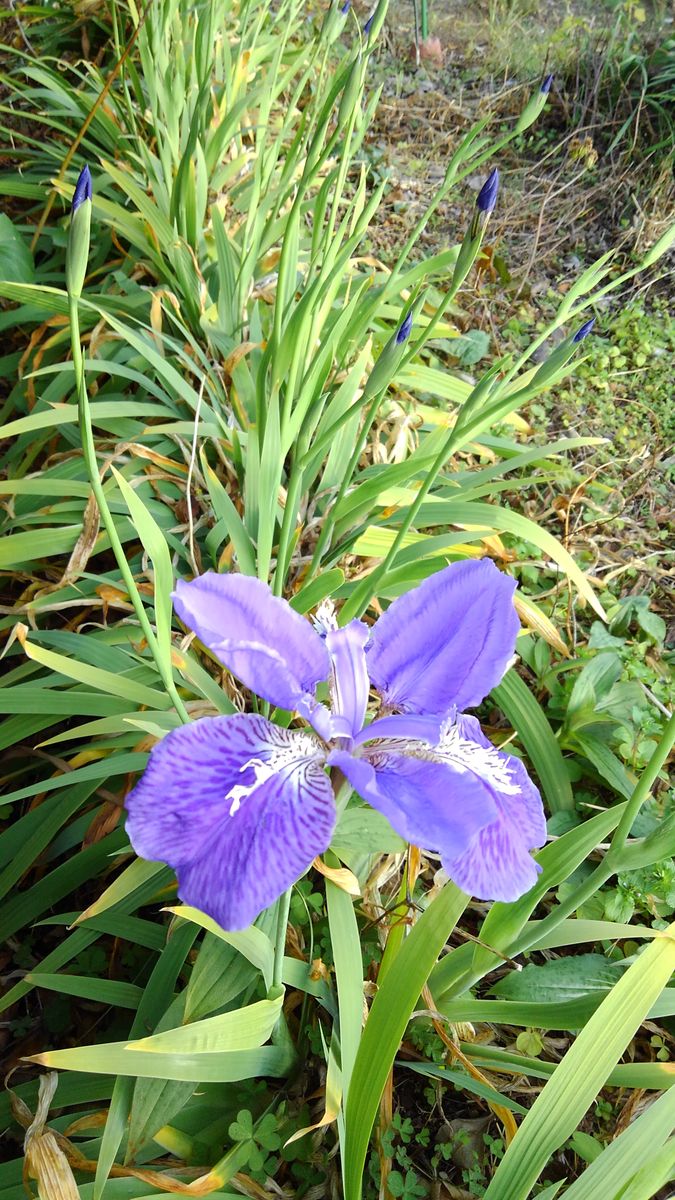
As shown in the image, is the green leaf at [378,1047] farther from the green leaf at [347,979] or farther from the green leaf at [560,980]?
the green leaf at [560,980]

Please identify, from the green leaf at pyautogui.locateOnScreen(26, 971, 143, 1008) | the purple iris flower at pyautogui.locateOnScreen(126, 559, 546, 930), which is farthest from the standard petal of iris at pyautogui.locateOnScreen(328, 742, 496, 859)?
the green leaf at pyautogui.locateOnScreen(26, 971, 143, 1008)

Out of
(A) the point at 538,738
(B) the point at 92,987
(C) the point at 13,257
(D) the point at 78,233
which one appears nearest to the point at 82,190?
(D) the point at 78,233

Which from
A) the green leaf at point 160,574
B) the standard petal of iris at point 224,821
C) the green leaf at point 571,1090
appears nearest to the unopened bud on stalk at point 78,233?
the green leaf at point 160,574

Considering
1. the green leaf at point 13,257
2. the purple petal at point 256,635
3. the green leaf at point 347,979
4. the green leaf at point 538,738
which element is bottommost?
the green leaf at point 538,738

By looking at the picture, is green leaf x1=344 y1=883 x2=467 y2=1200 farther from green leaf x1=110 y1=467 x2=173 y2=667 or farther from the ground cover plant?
green leaf x1=110 y1=467 x2=173 y2=667

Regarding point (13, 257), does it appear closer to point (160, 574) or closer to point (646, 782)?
point (160, 574)

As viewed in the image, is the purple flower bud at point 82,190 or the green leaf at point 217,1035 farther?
the green leaf at point 217,1035
